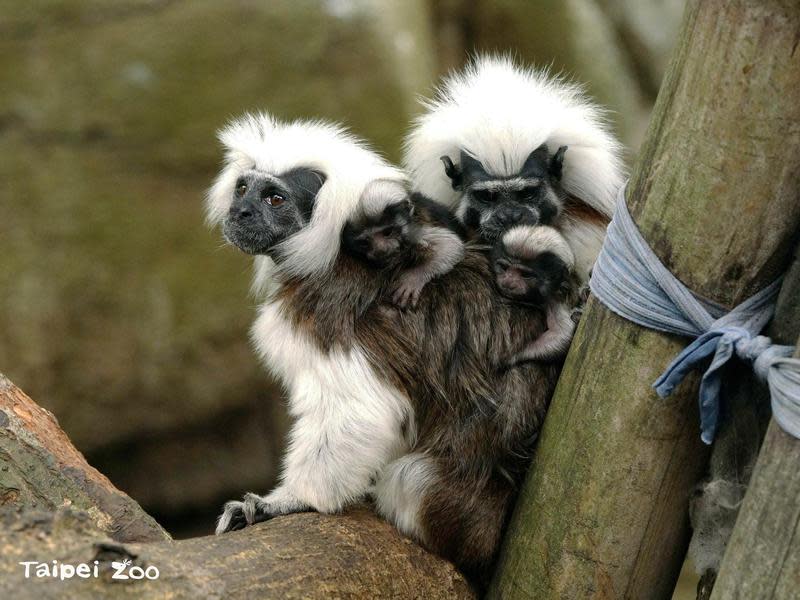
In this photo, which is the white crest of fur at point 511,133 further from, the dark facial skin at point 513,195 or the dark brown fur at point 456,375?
the dark brown fur at point 456,375

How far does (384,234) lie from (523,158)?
0.76m

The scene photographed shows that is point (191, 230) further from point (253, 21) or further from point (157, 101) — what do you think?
point (253, 21)

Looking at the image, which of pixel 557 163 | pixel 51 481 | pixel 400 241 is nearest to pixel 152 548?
pixel 51 481

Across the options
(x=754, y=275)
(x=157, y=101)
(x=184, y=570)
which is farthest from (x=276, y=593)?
(x=157, y=101)

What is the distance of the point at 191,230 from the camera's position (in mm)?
7629

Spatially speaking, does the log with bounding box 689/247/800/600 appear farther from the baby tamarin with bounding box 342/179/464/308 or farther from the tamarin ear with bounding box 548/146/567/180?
the tamarin ear with bounding box 548/146/567/180

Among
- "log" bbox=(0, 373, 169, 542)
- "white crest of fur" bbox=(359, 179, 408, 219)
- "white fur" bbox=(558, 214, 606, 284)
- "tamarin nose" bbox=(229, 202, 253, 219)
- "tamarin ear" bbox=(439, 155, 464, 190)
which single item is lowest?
"log" bbox=(0, 373, 169, 542)

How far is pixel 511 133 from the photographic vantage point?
4.14 m

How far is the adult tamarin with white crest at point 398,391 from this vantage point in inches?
142

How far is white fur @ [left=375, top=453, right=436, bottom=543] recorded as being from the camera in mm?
3670

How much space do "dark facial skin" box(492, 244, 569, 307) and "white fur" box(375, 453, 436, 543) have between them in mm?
691

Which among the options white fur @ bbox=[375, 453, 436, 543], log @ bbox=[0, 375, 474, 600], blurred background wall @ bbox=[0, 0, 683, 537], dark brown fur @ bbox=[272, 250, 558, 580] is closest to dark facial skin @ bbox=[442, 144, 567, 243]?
dark brown fur @ bbox=[272, 250, 558, 580]

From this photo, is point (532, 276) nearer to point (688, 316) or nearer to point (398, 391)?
point (398, 391)

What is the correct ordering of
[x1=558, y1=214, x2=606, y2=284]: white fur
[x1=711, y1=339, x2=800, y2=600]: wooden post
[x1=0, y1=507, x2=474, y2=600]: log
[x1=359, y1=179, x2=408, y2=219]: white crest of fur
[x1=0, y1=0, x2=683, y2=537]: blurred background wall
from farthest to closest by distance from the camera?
1. [x1=0, y1=0, x2=683, y2=537]: blurred background wall
2. [x1=558, y1=214, x2=606, y2=284]: white fur
3. [x1=359, y1=179, x2=408, y2=219]: white crest of fur
4. [x1=0, y1=507, x2=474, y2=600]: log
5. [x1=711, y1=339, x2=800, y2=600]: wooden post
